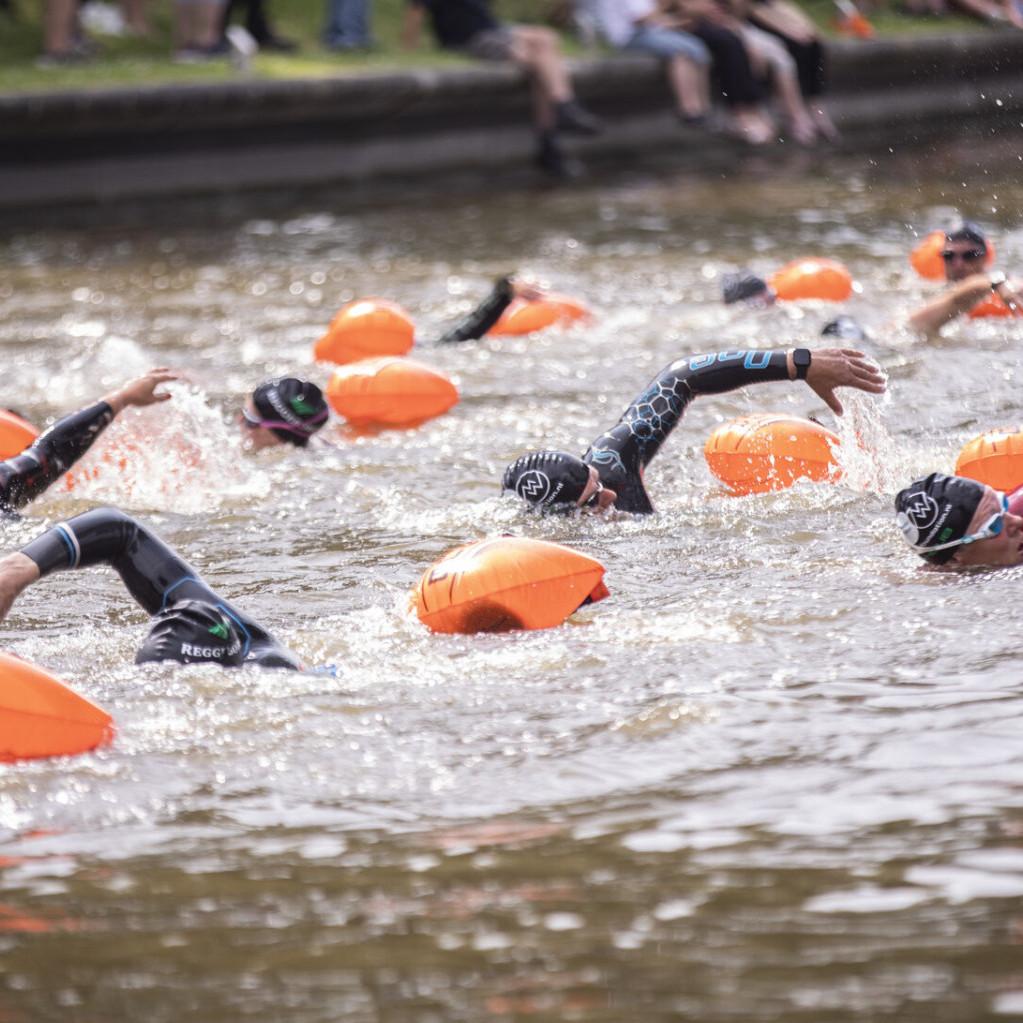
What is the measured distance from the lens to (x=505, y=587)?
19.6 feet

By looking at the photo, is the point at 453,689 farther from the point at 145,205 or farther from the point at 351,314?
the point at 145,205

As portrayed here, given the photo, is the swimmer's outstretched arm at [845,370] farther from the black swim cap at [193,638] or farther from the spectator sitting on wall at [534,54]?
the spectator sitting on wall at [534,54]

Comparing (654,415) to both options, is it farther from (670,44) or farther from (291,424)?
(670,44)

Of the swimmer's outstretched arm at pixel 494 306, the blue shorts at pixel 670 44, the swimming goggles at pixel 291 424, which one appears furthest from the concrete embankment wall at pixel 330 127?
the swimming goggles at pixel 291 424

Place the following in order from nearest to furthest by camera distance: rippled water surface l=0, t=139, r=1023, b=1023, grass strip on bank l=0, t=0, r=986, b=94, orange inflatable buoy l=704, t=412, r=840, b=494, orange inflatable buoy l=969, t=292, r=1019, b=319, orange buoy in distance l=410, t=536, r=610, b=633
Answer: rippled water surface l=0, t=139, r=1023, b=1023
orange buoy in distance l=410, t=536, r=610, b=633
orange inflatable buoy l=704, t=412, r=840, b=494
orange inflatable buoy l=969, t=292, r=1019, b=319
grass strip on bank l=0, t=0, r=986, b=94

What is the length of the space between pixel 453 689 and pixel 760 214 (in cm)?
1085

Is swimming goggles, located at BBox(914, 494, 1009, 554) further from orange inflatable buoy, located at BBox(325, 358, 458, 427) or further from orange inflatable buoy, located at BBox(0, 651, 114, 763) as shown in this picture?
orange inflatable buoy, located at BBox(325, 358, 458, 427)

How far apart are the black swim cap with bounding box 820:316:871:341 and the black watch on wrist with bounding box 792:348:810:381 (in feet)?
11.0

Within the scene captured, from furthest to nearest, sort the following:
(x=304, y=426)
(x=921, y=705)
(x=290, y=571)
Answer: (x=304, y=426) → (x=290, y=571) → (x=921, y=705)

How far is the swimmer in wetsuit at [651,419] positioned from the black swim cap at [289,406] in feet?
5.78

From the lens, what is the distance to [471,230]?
50.3 feet

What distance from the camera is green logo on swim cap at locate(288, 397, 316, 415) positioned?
8.85 meters

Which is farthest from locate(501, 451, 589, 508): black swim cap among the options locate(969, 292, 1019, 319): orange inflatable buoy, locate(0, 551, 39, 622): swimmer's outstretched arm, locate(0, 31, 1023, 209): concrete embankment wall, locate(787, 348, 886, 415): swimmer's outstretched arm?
locate(0, 31, 1023, 209): concrete embankment wall

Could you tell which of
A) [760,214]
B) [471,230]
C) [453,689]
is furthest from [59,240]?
[453,689]
